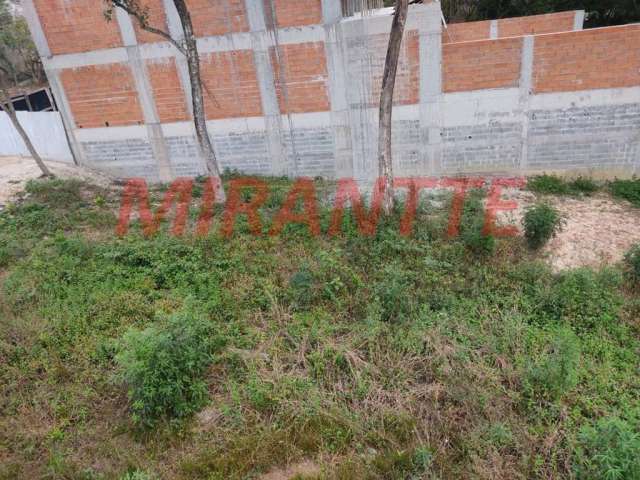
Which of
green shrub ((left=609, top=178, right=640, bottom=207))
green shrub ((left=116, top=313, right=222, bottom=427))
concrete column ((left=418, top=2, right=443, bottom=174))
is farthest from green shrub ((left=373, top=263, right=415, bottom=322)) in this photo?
green shrub ((left=609, top=178, right=640, bottom=207))

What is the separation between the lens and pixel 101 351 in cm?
527

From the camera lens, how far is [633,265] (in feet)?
20.5

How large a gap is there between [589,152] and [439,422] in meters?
7.63

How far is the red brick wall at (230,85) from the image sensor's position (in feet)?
32.1

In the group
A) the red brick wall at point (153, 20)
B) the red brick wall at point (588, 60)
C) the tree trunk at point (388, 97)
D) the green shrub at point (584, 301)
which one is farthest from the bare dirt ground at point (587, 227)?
the red brick wall at point (153, 20)

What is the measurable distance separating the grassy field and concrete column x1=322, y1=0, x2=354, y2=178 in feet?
12.0

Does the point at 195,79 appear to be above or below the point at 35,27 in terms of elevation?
below

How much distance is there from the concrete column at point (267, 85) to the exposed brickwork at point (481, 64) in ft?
12.4

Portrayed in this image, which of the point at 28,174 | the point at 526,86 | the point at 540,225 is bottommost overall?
the point at 540,225

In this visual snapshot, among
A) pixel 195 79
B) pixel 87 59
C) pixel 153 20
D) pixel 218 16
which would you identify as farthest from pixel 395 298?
pixel 87 59

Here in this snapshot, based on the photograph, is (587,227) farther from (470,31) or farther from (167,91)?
(167,91)

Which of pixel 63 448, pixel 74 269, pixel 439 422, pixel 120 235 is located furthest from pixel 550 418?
pixel 120 235

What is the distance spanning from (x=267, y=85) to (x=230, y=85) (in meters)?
0.87

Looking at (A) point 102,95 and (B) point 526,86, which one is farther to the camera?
(A) point 102,95
